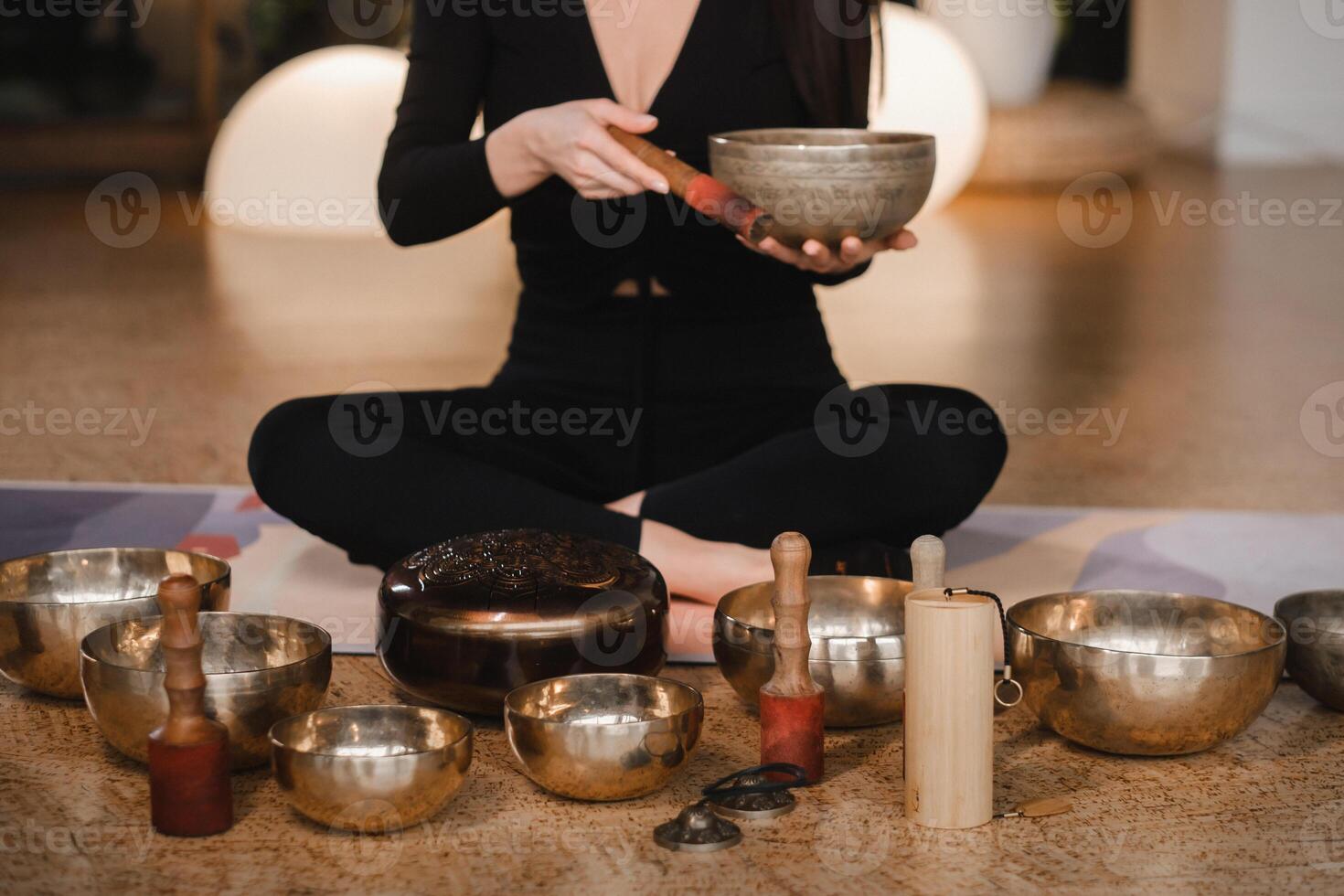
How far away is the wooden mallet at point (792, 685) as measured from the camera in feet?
→ 3.66

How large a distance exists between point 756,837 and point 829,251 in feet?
1.93

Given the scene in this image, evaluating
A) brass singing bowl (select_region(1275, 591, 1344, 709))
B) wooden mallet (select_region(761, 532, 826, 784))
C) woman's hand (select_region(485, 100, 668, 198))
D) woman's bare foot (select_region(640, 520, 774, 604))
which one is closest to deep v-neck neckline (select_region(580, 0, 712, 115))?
woman's hand (select_region(485, 100, 668, 198))

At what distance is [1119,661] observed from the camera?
1161 millimetres

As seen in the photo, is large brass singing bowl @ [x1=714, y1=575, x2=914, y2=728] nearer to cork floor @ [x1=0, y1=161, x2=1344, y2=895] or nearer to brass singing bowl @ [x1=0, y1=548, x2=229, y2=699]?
cork floor @ [x1=0, y1=161, x2=1344, y2=895]

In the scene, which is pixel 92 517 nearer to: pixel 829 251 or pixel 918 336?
pixel 829 251

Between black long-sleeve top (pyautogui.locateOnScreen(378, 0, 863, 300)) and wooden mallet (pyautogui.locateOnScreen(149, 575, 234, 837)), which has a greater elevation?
black long-sleeve top (pyautogui.locateOnScreen(378, 0, 863, 300))

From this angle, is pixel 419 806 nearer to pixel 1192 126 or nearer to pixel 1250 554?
pixel 1250 554

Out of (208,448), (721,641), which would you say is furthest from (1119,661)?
(208,448)

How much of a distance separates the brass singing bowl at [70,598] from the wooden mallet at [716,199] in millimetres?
514

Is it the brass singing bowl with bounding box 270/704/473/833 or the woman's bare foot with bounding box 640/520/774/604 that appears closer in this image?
the brass singing bowl with bounding box 270/704/473/833

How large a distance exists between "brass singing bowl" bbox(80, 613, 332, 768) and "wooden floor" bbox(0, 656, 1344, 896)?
40 mm

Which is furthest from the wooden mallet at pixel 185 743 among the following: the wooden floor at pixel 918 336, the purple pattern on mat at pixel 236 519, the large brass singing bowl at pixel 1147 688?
the wooden floor at pixel 918 336

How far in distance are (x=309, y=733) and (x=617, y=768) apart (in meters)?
0.22

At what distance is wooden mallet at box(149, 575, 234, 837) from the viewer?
1037 millimetres
